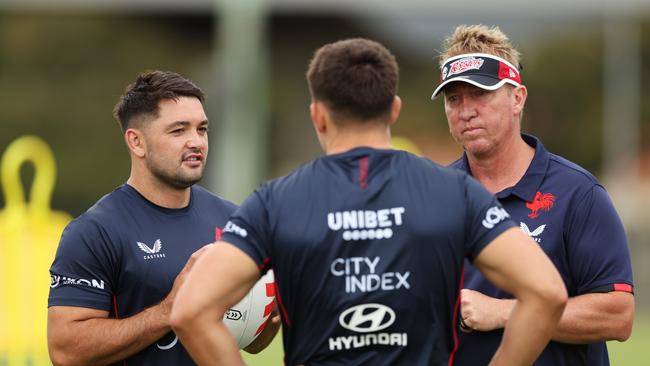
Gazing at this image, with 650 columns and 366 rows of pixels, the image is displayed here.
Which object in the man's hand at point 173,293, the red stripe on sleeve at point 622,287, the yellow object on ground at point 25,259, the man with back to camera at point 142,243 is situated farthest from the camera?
the yellow object on ground at point 25,259

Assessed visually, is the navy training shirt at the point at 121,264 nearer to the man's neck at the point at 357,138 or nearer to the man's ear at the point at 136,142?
the man's ear at the point at 136,142

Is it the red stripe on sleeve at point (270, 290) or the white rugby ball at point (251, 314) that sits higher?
the red stripe on sleeve at point (270, 290)

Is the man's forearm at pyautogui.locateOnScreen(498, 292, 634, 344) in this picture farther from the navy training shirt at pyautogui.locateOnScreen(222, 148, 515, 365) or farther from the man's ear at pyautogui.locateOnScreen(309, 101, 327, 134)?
the man's ear at pyautogui.locateOnScreen(309, 101, 327, 134)

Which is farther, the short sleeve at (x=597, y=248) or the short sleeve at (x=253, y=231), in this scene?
the short sleeve at (x=597, y=248)

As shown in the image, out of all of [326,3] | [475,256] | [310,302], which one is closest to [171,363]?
[310,302]

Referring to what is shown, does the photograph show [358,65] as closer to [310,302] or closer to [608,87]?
[310,302]

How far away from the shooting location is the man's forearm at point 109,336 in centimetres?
505

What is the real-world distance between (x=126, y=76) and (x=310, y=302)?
34822 millimetres

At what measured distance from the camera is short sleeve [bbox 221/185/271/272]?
13.5 feet

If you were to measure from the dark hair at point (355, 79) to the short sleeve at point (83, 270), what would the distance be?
1.53 m

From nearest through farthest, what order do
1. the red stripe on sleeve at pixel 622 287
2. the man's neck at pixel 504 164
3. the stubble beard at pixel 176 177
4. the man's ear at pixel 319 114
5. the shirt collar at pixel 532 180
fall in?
the man's ear at pixel 319 114
the red stripe on sleeve at pixel 622 287
the shirt collar at pixel 532 180
the man's neck at pixel 504 164
the stubble beard at pixel 176 177

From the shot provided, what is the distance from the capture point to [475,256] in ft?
13.7

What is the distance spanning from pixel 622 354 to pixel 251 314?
26.1 ft

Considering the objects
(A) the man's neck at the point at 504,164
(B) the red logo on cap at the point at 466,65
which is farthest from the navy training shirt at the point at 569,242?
(B) the red logo on cap at the point at 466,65
